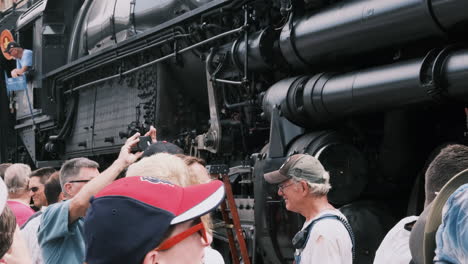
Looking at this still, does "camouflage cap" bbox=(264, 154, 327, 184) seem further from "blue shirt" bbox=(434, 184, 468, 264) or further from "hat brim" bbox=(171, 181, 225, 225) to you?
"blue shirt" bbox=(434, 184, 468, 264)

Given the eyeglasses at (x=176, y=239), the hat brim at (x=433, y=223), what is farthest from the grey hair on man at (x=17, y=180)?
the hat brim at (x=433, y=223)

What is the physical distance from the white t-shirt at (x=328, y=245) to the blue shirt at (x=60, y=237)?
1043mm

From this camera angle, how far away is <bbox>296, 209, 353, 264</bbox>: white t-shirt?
3479 millimetres

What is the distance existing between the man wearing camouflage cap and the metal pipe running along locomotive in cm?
103

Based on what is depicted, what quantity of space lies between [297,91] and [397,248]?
3.16 meters

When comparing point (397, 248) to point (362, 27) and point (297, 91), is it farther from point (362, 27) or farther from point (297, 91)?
point (297, 91)

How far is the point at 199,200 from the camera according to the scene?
177 cm

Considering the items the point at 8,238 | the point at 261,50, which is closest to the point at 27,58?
the point at 261,50

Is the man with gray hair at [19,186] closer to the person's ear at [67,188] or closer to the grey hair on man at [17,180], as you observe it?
the grey hair on man at [17,180]

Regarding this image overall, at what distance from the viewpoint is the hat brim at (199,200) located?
67.2 inches

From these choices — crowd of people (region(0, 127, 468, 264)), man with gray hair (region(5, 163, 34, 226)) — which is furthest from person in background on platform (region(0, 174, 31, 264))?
man with gray hair (region(5, 163, 34, 226))

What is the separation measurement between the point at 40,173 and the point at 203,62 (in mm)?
2351

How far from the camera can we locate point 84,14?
37.9 feet

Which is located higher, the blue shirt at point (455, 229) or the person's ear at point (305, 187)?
the blue shirt at point (455, 229)
